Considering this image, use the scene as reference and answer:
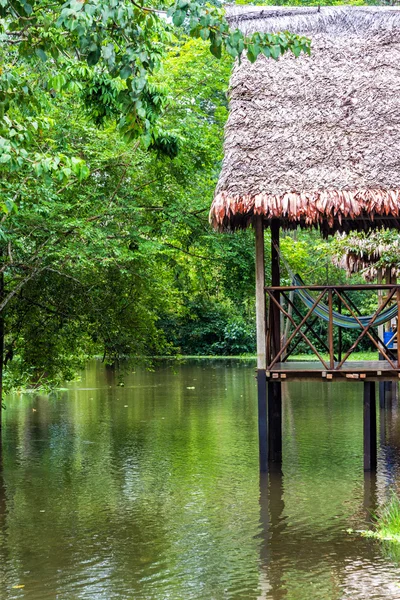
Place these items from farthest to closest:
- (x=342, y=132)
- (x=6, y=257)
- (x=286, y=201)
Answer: (x=6, y=257), (x=342, y=132), (x=286, y=201)

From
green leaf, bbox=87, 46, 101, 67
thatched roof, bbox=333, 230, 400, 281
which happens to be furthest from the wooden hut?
green leaf, bbox=87, 46, 101, 67

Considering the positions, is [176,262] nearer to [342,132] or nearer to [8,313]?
[8,313]

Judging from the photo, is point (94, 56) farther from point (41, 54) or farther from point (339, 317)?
point (339, 317)

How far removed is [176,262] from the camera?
1413 cm

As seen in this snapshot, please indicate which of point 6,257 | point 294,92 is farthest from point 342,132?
point 6,257

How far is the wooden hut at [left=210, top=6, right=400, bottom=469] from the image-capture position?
8531 mm

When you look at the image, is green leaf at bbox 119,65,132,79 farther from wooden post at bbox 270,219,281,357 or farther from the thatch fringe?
wooden post at bbox 270,219,281,357

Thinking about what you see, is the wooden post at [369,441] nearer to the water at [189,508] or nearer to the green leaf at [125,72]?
the water at [189,508]

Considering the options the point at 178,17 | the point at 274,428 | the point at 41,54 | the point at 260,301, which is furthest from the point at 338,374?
the point at 178,17

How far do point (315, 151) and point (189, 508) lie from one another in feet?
12.3

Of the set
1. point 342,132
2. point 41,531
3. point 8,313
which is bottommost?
point 41,531

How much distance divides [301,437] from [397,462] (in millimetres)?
2282

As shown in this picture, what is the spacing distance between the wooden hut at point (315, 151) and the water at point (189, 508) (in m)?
0.87

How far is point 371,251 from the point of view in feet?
37.7
